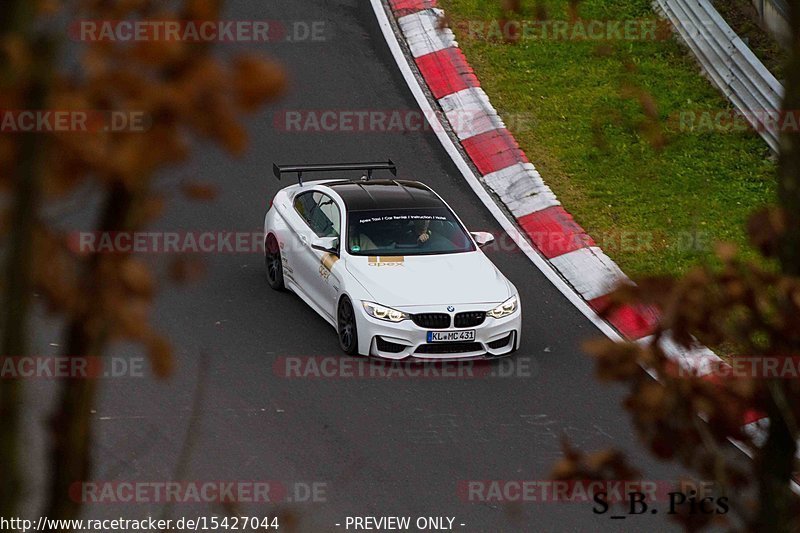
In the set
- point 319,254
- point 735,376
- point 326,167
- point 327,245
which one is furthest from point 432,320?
point 735,376

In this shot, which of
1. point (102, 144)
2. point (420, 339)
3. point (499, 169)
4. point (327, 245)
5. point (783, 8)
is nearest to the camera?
point (102, 144)

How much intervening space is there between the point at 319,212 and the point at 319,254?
66cm

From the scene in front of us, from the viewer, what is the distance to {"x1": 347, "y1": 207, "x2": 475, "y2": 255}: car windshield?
1176 centimetres

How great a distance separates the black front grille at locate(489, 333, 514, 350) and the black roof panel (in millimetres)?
1773

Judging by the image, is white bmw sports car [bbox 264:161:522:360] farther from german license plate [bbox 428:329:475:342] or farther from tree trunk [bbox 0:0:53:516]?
tree trunk [bbox 0:0:53:516]

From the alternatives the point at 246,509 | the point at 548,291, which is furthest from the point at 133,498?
the point at 548,291

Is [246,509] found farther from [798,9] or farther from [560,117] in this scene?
[560,117]

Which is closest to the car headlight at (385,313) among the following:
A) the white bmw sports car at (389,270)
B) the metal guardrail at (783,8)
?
the white bmw sports car at (389,270)

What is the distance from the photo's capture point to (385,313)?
1100 centimetres

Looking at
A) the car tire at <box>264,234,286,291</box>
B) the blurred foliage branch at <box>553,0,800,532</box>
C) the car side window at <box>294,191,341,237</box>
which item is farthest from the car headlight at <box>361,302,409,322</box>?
the blurred foliage branch at <box>553,0,800,532</box>

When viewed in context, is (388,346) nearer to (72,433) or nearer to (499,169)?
(499,169)

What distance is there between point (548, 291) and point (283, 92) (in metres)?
10.6

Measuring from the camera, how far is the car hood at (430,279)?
1115 centimetres

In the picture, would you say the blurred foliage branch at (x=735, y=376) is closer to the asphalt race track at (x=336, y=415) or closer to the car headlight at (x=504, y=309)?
the asphalt race track at (x=336, y=415)
